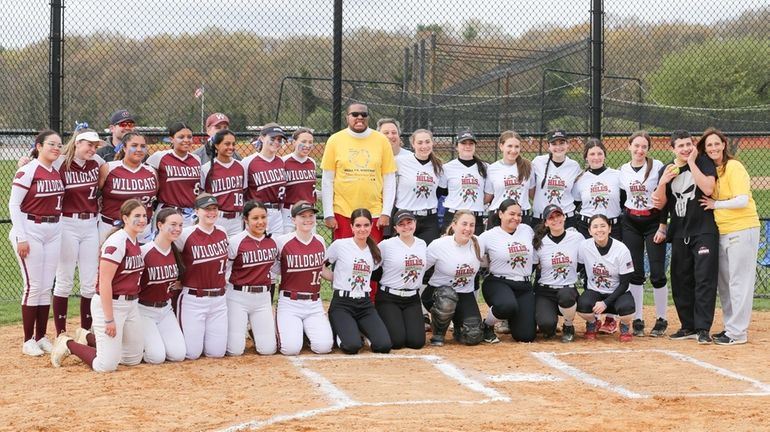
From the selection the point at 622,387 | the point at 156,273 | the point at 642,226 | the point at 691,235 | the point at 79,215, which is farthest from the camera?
the point at 642,226

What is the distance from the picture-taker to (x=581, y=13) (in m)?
10.5

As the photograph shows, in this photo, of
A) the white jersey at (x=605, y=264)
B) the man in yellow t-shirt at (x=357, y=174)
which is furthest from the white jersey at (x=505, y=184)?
the man in yellow t-shirt at (x=357, y=174)

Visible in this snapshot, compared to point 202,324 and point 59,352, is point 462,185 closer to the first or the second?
point 202,324

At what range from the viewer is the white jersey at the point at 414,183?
323 inches

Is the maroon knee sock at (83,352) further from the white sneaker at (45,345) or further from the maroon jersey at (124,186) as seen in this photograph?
the maroon jersey at (124,186)

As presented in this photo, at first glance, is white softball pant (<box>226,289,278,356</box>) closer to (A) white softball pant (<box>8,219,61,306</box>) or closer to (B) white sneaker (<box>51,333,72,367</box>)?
(B) white sneaker (<box>51,333,72,367</box>)

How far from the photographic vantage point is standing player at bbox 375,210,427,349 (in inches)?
301

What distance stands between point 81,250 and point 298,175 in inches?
71.3

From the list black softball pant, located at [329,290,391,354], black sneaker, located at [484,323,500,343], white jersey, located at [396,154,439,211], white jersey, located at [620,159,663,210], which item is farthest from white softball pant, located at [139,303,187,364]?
white jersey, located at [620,159,663,210]

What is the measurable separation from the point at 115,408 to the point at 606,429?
2.62 meters

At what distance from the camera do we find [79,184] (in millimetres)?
7242

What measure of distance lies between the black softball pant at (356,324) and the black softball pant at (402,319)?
0.09 metres

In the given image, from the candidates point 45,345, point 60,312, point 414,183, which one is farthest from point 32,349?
point 414,183

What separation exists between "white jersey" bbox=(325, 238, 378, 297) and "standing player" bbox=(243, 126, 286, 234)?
0.67 m
